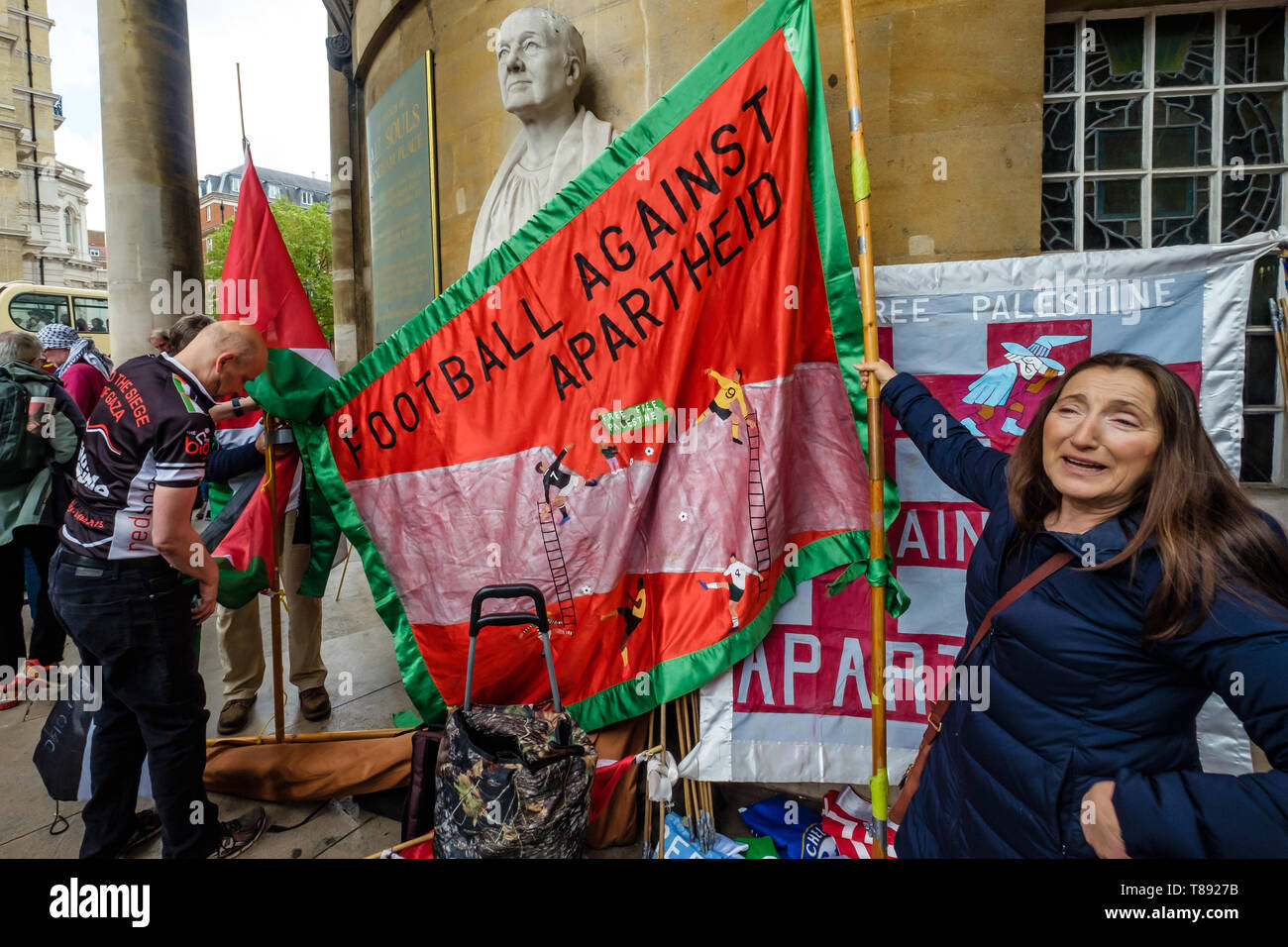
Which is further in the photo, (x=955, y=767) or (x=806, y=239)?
(x=806, y=239)

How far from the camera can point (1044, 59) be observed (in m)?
3.21

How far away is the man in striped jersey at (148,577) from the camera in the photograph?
2.22 metres

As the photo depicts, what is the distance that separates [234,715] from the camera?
3.71 metres

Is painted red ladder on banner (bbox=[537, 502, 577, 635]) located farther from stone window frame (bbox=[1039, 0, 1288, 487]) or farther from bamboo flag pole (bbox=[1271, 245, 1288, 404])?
bamboo flag pole (bbox=[1271, 245, 1288, 404])

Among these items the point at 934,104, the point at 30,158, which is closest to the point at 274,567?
the point at 934,104

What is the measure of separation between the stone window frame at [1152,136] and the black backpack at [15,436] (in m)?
5.56

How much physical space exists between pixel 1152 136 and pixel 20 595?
660cm

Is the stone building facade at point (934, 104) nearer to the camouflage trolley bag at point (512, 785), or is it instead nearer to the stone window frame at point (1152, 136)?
the stone window frame at point (1152, 136)

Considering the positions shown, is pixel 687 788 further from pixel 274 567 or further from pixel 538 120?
pixel 538 120

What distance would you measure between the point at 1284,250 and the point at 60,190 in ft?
145

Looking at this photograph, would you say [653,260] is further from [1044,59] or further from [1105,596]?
[1044,59]

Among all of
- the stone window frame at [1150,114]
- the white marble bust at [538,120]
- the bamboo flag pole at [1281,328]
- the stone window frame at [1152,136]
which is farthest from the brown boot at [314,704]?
the bamboo flag pole at [1281,328]

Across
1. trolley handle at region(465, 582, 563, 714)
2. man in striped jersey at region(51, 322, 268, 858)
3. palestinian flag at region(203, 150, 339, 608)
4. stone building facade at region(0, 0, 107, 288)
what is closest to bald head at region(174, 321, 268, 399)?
man in striped jersey at region(51, 322, 268, 858)
